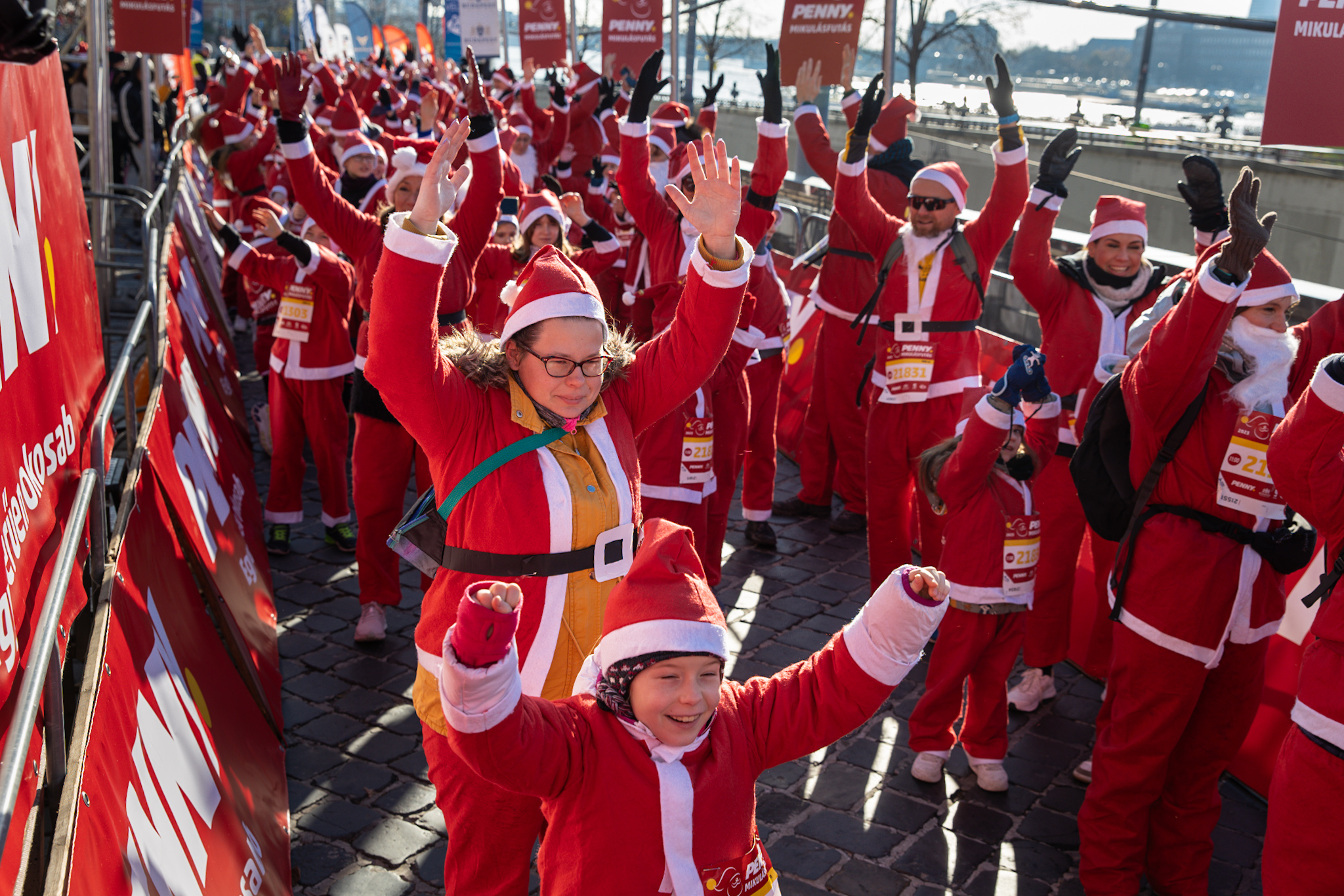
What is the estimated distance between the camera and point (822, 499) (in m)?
8.18

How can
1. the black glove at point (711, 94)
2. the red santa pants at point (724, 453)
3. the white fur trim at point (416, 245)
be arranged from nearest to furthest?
the white fur trim at point (416, 245), the red santa pants at point (724, 453), the black glove at point (711, 94)

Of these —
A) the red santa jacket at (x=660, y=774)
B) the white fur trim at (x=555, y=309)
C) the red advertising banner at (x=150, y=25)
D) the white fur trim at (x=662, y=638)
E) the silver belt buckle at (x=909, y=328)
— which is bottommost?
the red santa jacket at (x=660, y=774)

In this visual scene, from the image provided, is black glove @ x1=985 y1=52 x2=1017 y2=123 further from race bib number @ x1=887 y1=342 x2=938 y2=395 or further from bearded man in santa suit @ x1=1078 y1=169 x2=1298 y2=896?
bearded man in santa suit @ x1=1078 y1=169 x2=1298 y2=896

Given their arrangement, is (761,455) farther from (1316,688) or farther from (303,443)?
(1316,688)

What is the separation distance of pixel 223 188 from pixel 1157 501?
1158cm

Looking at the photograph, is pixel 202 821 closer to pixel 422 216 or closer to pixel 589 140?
→ pixel 422 216

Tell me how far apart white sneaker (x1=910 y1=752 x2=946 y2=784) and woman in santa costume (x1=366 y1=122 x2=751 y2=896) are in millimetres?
2123

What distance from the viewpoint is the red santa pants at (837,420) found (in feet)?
25.2

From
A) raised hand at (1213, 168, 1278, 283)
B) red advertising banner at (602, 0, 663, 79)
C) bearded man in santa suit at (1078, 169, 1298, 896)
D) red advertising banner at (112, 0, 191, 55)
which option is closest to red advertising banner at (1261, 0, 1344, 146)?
bearded man in santa suit at (1078, 169, 1298, 896)

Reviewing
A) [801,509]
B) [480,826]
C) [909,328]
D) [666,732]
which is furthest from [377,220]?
[666,732]

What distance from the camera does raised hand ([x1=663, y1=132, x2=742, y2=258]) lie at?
3070 millimetres

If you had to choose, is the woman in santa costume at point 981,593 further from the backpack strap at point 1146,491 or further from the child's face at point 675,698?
the child's face at point 675,698

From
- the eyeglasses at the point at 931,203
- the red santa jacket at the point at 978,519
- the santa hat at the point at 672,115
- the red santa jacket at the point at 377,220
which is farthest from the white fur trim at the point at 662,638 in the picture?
the santa hat at the point at 672,115

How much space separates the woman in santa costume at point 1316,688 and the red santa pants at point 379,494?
3720mm
